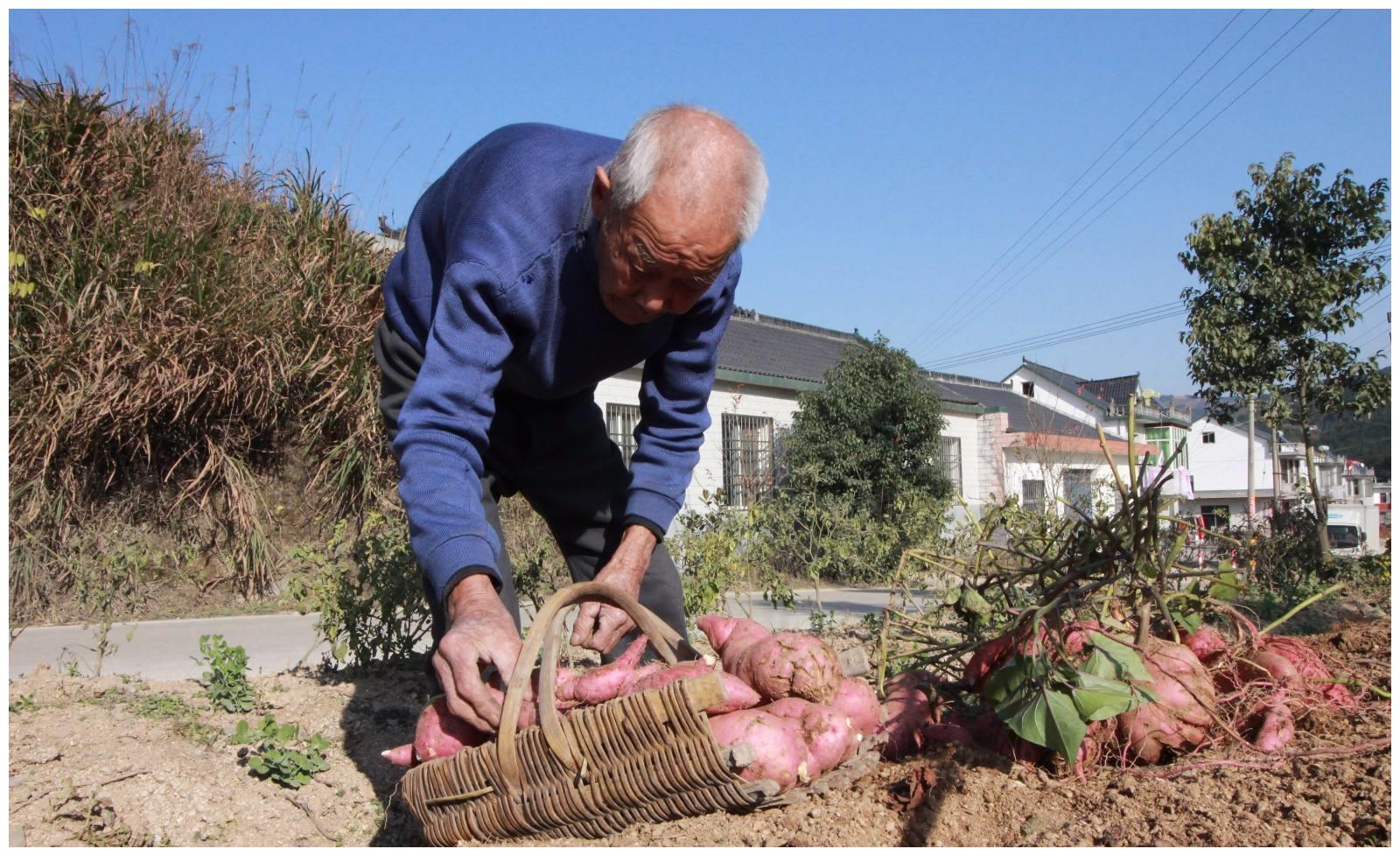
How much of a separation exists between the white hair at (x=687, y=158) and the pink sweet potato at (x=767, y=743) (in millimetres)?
925

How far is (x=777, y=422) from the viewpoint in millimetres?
13742

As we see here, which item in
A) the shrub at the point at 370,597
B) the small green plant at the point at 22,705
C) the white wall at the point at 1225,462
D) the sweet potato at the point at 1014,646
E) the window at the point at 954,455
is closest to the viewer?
the sweet potato at the point at 1014,646

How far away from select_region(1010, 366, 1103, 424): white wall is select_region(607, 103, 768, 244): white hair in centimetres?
3836

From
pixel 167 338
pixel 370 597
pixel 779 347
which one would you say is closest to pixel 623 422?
pixel 779 347

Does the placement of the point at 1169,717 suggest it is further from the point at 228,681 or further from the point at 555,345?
the point at 228,681

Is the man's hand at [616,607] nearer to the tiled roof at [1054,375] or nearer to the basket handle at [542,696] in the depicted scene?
the basket handle at [542,696]

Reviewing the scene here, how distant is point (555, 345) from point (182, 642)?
12.4ft

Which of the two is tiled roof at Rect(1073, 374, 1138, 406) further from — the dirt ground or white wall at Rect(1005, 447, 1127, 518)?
the dirt ground

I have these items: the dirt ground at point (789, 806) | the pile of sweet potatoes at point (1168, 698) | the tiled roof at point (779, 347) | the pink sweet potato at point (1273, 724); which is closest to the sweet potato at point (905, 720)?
the pile of sweet potatoes at point (1168, 698)

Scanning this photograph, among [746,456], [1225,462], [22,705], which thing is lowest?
[22,705]

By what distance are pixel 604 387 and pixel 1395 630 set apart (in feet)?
31.1

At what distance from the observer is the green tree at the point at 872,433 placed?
12.3m

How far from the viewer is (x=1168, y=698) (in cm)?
203

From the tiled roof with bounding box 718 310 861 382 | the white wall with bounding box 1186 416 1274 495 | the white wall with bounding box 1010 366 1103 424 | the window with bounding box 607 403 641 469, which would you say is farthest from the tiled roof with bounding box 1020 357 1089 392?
the window with bounding box 607 403 641 469
